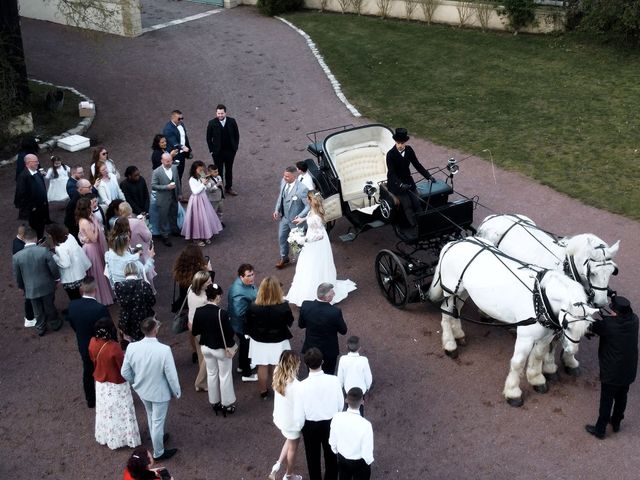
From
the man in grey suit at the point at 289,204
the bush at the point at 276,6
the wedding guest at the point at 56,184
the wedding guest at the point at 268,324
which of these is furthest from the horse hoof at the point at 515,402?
the bush at the point at 276,6

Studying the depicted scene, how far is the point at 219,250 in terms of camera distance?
41.5 ft

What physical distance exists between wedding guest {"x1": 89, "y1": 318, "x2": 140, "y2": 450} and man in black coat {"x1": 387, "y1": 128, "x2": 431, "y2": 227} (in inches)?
186

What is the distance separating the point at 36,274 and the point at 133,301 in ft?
5.96

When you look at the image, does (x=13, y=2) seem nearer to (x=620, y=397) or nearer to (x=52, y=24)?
(x=52, y=24)

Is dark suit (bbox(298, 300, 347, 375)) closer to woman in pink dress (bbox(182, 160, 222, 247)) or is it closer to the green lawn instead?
woman in pink dress (bbox(182, 160, 222, 247))

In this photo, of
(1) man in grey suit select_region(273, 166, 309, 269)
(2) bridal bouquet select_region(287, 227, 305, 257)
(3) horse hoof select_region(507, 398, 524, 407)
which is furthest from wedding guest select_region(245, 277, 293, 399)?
(1) man in grey suit select_region(273, 166, 309, 269)

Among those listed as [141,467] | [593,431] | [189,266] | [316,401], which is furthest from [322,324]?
[593,431]

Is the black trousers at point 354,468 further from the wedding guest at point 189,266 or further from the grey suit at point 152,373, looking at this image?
the wedding guest at point 189,266

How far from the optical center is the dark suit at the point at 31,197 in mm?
12242

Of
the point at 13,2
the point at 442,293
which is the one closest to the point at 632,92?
the point at 442,293

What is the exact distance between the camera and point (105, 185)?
1198 centimetres

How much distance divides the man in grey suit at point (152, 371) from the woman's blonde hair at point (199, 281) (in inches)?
38.4

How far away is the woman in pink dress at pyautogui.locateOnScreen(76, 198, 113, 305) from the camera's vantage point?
35.3ft

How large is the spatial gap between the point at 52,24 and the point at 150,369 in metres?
20.4
